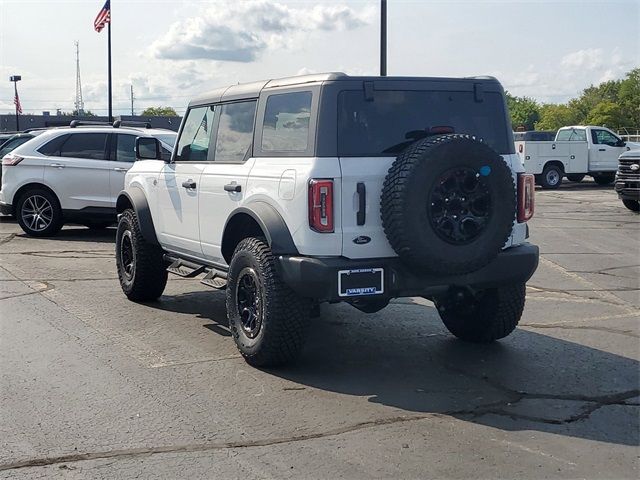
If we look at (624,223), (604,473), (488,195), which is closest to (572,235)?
(624,223)

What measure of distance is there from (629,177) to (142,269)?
12.8 meters

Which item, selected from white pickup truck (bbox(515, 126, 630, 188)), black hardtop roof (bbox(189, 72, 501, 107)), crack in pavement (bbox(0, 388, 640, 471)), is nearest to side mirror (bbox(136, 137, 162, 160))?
black hardtop roof (bbox(189, 72, 501, 107))

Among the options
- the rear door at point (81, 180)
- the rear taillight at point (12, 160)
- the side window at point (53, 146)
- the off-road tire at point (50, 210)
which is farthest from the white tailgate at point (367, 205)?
the rear taillight at point (12, 160)

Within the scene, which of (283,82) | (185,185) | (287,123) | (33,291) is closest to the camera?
(287,123)

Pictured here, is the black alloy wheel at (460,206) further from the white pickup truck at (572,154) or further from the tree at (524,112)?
the tree at (524,112)

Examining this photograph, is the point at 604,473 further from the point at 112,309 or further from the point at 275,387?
the point at 112,309

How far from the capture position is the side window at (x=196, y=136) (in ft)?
22.8

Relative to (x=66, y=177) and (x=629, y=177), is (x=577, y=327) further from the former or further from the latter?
(x=629, y=177)

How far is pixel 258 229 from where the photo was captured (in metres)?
5.98

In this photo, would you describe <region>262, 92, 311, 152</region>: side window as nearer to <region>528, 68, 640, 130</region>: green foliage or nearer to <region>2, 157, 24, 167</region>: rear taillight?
<region>2, 157, 24, 167</region>: rear taillight

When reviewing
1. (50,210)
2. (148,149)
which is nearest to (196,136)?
(148,149)

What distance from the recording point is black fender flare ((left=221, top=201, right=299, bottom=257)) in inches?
212

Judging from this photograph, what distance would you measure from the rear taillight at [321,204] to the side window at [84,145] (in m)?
8.62

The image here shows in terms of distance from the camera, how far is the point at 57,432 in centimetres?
453
